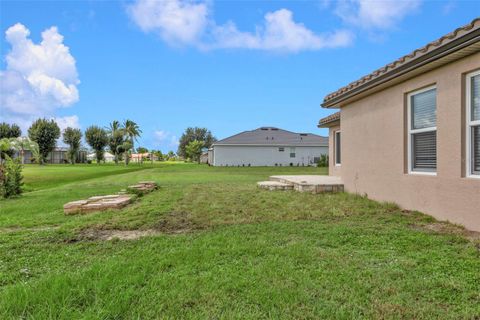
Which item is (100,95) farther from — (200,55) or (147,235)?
(147,235)

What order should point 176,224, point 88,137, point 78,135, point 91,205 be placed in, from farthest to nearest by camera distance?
point 88,137 → point 78,135 → point 91,205 → point 176,224

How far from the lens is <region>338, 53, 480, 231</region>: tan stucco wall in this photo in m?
5.22

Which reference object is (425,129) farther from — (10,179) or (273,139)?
(273,139)

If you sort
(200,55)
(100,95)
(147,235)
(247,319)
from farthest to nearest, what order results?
1. (100,95)
2. (200,55)
3. (147,235)
4. (247,319)

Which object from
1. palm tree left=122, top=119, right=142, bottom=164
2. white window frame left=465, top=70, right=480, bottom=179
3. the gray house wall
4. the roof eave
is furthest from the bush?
palm tree left=122, top=119, right=142, bottom=164

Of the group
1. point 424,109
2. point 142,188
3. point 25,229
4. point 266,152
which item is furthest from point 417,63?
point 266,152

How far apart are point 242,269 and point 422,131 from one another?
A: 4.96 m

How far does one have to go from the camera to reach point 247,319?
2.41 metres

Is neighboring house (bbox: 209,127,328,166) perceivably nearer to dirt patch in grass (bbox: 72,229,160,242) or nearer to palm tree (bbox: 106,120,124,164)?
palm tree (bbox: 106,120,124,164)

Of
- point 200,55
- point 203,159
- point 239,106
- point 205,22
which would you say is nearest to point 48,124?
point 203,159

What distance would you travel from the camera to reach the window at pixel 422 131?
Result: 6.06 metres

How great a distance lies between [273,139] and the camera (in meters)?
40.2

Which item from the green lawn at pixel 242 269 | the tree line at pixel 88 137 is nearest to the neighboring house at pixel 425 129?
the green lawn at pixel 242 269

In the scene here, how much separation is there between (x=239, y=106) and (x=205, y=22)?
2733 centimetres
